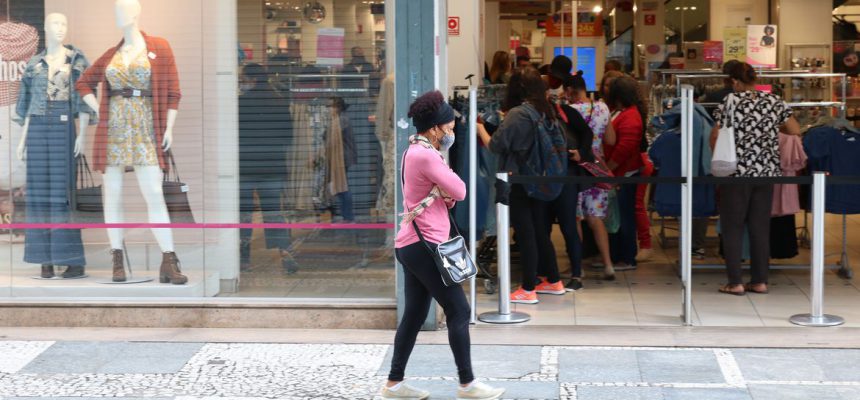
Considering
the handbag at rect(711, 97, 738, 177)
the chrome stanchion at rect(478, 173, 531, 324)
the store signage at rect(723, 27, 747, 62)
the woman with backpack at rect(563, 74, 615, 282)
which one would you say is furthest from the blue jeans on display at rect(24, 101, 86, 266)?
the store signage at rect(723, 27, 747, 62)

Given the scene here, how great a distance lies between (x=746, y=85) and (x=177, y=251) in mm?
4366

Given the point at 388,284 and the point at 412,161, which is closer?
the point at 412,161

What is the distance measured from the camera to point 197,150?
26.7 ft

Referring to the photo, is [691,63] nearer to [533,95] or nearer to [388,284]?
[533,95]

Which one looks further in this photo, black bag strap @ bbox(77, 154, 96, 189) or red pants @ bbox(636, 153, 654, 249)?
red pants @ bbox(636, 153, 654, 249)

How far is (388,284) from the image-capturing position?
8.07m

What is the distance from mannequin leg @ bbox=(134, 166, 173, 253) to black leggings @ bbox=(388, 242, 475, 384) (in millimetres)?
2664

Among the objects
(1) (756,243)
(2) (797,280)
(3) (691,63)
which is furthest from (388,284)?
(3) (691,63)

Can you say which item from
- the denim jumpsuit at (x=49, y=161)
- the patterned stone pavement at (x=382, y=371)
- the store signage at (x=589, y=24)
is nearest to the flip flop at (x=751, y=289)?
the patterned stone pavement at (x=382, y=371)

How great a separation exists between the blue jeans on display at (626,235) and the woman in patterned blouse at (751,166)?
1288 mm

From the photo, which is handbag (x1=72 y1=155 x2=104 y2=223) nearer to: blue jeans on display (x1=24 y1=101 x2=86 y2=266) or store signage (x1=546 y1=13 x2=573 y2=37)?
blue jeans on display (x1=24 y1=101 x2=86 y2=266)

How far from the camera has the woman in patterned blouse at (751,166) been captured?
8.80 metres

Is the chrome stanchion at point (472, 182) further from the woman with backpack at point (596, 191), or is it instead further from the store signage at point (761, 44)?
the store signage at point (761, 44)

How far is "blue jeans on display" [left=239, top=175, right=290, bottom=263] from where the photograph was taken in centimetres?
811
